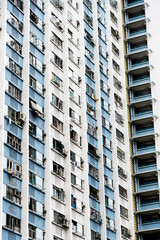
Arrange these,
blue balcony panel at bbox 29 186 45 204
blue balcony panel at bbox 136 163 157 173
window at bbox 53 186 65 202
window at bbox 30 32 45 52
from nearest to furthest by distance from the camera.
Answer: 1. blue balcony panel at bbox 29 186 45 204
2. window at bbox 53 186 65 202
3. window at bbox 30 32 45 52
4. blue balcony panel at bbox 136 163 157 173

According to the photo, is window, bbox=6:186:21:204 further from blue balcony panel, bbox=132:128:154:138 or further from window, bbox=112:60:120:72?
window, bbox=112:60:120:72

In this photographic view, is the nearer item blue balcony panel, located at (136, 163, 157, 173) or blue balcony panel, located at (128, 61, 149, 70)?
blue balcony panel, located at (136, 163, 157, 173)

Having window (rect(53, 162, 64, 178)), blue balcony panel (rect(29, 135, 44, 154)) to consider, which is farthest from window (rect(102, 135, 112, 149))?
blue balcony panel (rect(29, 135, 44, 154))

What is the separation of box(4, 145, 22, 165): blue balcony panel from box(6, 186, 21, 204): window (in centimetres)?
263

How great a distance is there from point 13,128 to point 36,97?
5923mm

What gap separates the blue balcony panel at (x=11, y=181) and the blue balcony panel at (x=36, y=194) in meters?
1.81

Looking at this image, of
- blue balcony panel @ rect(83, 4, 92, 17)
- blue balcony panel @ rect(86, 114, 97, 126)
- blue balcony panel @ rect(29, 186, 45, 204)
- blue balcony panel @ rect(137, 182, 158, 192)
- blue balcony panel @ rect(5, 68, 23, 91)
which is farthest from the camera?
blue balcony panel @ rect(137, 182, 158, 192)

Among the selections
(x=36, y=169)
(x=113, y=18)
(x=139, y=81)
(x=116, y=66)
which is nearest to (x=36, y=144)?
(x=36, y=169)

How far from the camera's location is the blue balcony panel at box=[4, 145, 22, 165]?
158ft

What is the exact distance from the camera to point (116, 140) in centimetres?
6800

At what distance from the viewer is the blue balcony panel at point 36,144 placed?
2057 inches

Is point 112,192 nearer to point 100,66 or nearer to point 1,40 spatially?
point 100,66

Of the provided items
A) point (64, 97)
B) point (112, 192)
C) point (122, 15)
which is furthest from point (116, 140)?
point (122, 15)

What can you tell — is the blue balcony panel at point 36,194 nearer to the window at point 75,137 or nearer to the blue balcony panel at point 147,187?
the window at point 75,137
